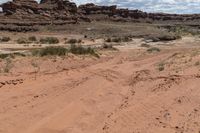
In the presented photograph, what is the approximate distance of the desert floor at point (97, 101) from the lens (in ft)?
38.2

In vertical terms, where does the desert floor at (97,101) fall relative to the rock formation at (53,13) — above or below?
above

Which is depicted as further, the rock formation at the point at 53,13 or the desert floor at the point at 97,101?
the rock formation at the point at 53,13

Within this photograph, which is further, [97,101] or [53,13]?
[53,13]

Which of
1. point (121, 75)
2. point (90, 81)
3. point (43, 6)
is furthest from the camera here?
point (43, 6)

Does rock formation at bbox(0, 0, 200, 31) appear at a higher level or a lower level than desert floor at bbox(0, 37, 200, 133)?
lower

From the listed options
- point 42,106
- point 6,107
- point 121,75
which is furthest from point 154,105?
point 121,75

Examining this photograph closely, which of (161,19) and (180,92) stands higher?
(180,92)

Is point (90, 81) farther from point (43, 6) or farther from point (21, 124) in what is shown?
point (43, 6)

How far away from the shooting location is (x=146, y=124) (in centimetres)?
1188

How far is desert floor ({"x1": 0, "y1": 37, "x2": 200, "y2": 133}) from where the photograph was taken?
458 inches

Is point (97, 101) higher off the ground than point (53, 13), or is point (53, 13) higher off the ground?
point (97, 101)

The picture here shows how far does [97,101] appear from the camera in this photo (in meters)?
15.1

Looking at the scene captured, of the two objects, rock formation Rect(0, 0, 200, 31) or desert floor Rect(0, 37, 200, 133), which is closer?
desert floor Rect(0, 37, 200, 133)

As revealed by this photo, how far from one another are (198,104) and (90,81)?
6.40m
